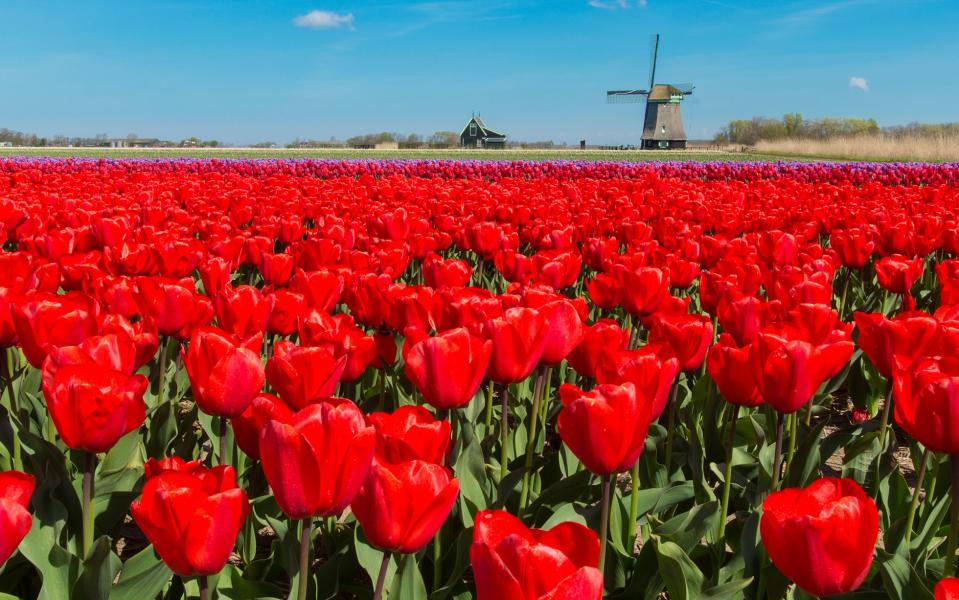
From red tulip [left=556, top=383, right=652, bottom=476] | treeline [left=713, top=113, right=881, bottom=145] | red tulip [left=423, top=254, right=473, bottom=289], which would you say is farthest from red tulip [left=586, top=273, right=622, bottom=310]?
treeline [left=713, top=113, right=881, bottom=145]

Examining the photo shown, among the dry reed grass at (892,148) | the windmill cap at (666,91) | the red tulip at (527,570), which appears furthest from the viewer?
the windmill cap at (666,91)

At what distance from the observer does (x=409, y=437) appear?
1363 millimetres

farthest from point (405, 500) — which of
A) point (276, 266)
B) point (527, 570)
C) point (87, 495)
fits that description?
point (276, 266)

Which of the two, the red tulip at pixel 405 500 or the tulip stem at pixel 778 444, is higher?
the red tulip at pixel 405 500

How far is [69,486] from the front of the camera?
6.70 feet

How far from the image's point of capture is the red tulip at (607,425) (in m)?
1.46

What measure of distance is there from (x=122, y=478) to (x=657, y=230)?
13.9ft

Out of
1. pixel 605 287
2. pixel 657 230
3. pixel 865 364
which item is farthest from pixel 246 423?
pixel 657 230

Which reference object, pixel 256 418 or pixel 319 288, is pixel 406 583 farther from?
pixel 319 288

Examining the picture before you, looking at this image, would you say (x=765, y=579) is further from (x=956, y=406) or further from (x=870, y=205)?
(x=870, y=205)

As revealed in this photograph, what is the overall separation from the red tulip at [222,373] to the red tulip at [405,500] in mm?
546

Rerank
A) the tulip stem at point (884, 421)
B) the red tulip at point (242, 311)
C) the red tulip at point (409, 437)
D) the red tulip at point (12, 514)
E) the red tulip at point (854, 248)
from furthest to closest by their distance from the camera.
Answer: the red tulip at point (854, 248), the tulip stem at point (884, 421), the red tulip at point (242, 311), the red tulip at point (409, 437), the red tulip at point (12, 514)

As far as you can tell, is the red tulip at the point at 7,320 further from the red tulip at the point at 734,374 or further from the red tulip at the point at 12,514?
the red tulip at the point at 734,374

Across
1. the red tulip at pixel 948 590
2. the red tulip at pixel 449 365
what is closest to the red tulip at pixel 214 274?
the red tulip at pixel 449 365
